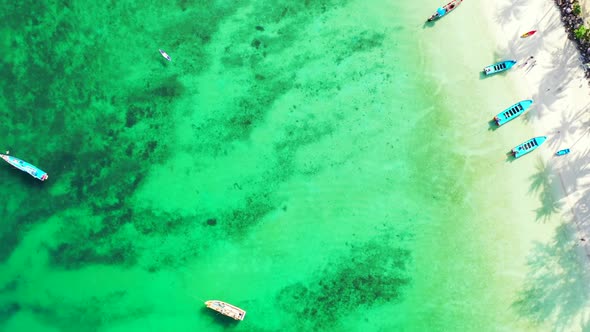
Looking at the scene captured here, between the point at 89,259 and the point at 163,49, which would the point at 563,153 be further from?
the point at 89,259

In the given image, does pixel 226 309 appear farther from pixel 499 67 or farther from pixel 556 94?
pixel 556 94

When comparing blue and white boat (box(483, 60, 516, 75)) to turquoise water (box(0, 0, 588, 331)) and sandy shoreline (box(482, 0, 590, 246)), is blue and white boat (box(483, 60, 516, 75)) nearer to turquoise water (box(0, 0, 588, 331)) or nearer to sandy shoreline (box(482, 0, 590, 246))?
sandy shoreline (box(482, 0, 590, 246))

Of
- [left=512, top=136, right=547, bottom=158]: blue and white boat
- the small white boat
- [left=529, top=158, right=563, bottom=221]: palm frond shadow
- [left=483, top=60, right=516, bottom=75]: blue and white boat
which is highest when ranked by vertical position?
[left=483, top=60, right=516, bottom=75]: blue and white boat

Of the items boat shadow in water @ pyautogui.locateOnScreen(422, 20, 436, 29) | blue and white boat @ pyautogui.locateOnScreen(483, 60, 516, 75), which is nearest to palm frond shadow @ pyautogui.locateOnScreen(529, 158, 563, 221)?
blue and white boat @ pyautogui.locateOnScreen(483, 60, 516, 75)

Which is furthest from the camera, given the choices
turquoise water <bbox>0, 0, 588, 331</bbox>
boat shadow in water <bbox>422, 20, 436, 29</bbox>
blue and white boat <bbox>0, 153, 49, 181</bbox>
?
boat shadow in water <bbox>422, 20, 436, 29</bbox>

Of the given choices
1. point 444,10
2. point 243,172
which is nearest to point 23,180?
point 243,172

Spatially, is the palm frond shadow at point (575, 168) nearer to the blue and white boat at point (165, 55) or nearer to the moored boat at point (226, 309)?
the moored boat at point (226, 309)
